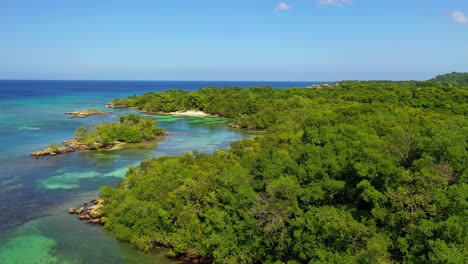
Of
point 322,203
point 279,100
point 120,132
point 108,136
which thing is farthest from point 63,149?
point 279,100

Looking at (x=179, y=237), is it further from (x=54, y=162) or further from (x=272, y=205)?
(x=54, y=162)

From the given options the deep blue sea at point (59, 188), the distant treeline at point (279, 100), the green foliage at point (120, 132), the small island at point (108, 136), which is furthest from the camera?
the distant treeline at point (279, 100)

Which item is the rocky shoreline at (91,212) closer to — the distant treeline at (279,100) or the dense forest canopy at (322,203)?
the dense forest canopy at (322,203)

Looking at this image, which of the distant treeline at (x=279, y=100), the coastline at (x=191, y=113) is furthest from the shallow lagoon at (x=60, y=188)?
the coastline at (x=191, y=113)

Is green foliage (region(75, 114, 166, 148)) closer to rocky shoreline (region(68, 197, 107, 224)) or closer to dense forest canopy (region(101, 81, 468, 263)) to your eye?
rocky shoreline (region(68, 197, 107, 224))

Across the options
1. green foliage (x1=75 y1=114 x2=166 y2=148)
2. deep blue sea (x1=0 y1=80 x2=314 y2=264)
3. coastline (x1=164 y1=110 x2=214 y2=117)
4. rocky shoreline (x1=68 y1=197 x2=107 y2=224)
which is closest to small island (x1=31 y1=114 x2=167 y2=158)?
green foliage (x1=75 y1=114 x2=166 y2=148)

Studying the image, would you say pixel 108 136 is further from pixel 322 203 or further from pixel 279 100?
pixel 279 100

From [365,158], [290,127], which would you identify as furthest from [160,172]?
[290,127]
